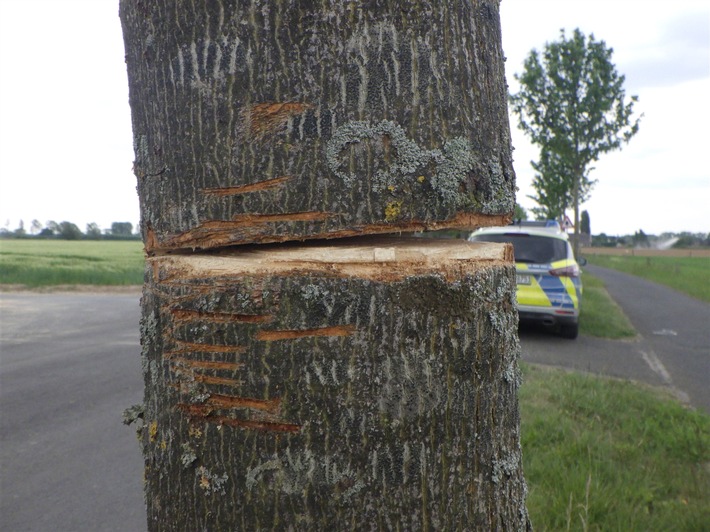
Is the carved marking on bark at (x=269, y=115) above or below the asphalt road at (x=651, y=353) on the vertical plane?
above

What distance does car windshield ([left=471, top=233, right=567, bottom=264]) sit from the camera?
9297mm

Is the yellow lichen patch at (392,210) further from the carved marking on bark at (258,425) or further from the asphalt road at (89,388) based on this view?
the asphalt road at (89,388)

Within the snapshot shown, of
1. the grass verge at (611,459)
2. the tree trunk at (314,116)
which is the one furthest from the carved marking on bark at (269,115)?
the grass verge at (611,459)

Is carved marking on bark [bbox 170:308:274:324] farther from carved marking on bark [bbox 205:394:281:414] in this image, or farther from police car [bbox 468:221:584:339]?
police car [bbox 468:221:584:339]

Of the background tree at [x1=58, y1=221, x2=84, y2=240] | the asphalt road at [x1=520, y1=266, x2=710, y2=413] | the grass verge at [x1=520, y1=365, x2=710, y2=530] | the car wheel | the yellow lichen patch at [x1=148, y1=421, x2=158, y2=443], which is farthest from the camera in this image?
the background tree at [x1=58, y1=221, x2=84, y2=240]

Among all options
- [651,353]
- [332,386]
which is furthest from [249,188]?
[651,353]

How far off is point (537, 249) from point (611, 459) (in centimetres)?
573

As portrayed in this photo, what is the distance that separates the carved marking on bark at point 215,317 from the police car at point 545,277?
8321 mm

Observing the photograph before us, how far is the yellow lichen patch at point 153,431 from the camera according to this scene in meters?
1.44

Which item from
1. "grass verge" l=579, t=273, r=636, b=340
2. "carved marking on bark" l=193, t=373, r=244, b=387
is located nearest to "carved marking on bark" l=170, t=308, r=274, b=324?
"carved marking on bark" l=193, t=373, r=244, b=387

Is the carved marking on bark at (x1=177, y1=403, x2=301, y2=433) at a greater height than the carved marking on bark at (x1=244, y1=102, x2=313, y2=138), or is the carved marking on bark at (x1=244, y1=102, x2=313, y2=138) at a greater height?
the carved marking on bark at (x1=244, y1=102, x2=313, y2=138)

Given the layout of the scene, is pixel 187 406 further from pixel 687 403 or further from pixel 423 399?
pixel 687 403

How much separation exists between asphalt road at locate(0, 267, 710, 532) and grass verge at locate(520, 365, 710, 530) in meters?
1.40

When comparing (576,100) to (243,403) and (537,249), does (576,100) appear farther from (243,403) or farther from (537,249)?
(243,403)
